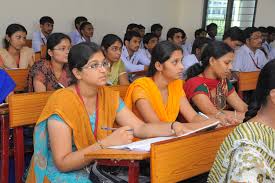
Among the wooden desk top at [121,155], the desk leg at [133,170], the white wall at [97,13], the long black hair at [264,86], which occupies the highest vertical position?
the white wall at [97,13]

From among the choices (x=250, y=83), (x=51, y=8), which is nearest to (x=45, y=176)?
(x=250, y=83)

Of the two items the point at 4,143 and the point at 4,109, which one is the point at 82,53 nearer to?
the point at 4,109

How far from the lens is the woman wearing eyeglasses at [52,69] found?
281 cm

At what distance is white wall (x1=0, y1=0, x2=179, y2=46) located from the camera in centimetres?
538

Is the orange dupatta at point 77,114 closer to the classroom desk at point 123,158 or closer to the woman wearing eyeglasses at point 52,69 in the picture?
the classroom desk at point 123,158

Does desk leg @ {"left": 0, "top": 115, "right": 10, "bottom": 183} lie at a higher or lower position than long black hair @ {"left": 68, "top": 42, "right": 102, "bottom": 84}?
lower

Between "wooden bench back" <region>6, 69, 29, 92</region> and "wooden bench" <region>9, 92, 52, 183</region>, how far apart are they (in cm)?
103

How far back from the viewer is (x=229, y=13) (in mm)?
7387

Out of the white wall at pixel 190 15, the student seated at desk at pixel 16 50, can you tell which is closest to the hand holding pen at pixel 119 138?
the student seated at desk at pixel 16 50

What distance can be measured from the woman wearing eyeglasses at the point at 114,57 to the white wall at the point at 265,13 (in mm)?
4120

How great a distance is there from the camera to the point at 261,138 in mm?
1058

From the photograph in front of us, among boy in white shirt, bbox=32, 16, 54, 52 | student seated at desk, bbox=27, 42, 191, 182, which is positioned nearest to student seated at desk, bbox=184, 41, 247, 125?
student seated at desk, bbox=27, 42, 191, 182

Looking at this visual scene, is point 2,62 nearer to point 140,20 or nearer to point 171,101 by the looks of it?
point 171,101

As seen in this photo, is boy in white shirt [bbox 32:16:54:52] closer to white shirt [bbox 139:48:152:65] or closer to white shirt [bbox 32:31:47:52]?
white shirt [bbox 32:31:47:52]
